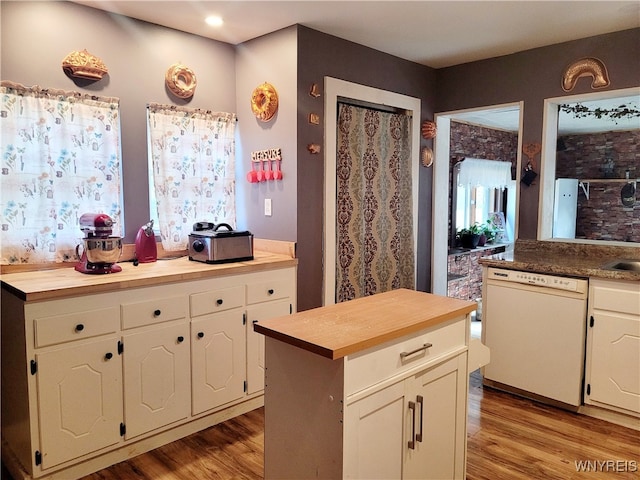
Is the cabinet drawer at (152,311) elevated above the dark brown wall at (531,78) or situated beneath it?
situated beneath

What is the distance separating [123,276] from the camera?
2412mm

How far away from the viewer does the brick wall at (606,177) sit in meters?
6.77

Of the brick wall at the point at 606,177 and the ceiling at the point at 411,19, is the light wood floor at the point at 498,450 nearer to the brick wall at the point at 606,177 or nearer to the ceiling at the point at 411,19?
the ceiling at the point at 411,19

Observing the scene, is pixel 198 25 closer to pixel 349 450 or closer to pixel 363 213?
pixel 363 213

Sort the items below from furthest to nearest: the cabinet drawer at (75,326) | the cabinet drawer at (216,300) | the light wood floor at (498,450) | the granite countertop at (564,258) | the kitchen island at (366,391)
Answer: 1. the granite countertop at (564,258)
2. the cabinet drawer at (216,300)
3. the light wood floor at (498,450)
4. the cabinet drawer at (75,326)
5. the kitchen island at (366,391)

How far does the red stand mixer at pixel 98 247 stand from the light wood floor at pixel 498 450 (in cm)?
101

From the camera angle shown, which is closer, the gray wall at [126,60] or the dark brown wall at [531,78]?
the gray wall at [126,60]

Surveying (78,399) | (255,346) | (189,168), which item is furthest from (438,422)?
(189,168)

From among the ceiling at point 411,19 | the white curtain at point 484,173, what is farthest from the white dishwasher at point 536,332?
the white curtain at point 484,173

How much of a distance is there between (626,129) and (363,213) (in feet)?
17.5

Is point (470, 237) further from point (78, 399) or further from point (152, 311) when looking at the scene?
point (78, 399)

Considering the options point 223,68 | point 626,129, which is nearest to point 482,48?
point 223,68

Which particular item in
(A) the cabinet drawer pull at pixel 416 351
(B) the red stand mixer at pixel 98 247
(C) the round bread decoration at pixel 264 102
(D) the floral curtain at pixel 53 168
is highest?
(C) the round bread decoration at pixel 264 102

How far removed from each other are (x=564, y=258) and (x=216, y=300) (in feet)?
7.90
